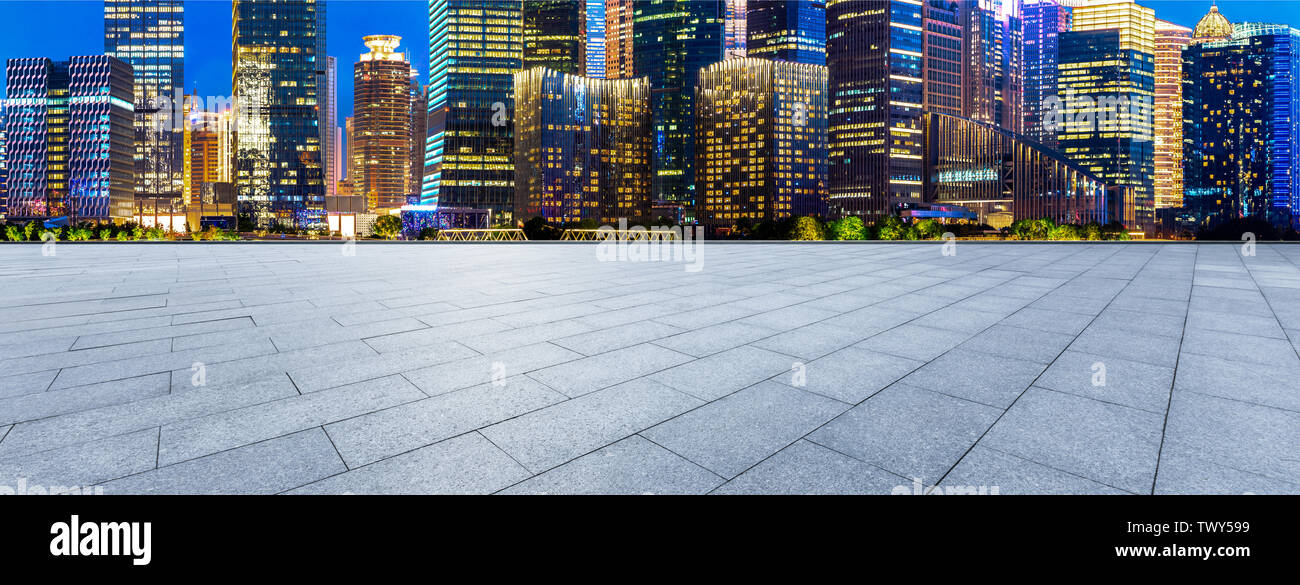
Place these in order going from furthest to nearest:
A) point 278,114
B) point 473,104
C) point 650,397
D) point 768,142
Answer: point 768,142 < point 278,114 < point 473,104 < point 650,397

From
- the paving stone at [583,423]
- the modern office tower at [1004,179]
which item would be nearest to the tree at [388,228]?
the paving stone at [583,423]

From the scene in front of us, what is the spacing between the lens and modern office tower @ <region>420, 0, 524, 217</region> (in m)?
168

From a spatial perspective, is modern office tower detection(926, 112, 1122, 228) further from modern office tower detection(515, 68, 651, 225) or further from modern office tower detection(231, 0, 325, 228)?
modern office tower detection(231, 0, 325, 228)

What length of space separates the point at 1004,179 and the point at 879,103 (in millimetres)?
40026

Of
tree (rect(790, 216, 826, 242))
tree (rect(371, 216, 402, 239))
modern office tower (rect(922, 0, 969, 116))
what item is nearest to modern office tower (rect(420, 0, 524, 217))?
tree (rect(371, 216, 402, 239))

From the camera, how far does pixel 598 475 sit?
329 centimetres

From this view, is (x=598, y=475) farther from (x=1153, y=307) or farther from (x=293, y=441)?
(x=1153, y=307)

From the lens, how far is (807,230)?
76.2 m

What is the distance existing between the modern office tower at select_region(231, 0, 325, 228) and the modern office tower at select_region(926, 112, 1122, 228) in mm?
176498

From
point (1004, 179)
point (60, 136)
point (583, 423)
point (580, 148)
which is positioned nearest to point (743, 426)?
point (583, 423)

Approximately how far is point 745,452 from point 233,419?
3.43 m

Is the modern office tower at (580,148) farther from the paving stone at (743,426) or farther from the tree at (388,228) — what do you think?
the paving stone at (743,426)

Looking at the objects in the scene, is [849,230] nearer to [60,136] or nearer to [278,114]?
[278,114]
